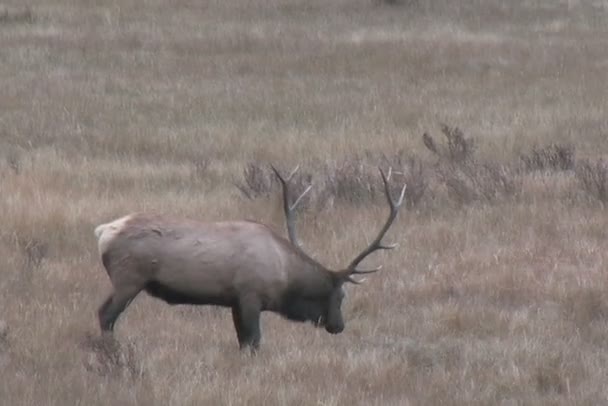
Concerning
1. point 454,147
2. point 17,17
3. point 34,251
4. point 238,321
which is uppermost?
point 238,321

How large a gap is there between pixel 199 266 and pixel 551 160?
289 inches

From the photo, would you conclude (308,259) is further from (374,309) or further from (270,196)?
(270,196)

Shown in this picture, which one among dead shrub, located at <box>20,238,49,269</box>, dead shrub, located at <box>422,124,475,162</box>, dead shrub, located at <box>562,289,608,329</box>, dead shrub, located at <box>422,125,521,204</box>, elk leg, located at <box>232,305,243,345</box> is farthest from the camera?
dead shrub, located at <box>422,124,475,162</box>

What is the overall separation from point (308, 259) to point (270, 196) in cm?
456

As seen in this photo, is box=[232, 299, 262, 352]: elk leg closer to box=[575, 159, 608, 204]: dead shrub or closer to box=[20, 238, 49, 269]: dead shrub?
box=[20, 238, 49, 269]: dead shrub

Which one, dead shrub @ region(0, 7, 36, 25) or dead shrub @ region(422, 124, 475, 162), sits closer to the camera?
dead shrub @ region(422, 124, 475, 162)

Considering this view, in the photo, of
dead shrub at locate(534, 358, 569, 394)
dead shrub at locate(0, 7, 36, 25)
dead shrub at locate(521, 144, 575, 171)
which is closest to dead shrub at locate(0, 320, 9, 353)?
dead shrub at locate(534, 358, 569, 394)

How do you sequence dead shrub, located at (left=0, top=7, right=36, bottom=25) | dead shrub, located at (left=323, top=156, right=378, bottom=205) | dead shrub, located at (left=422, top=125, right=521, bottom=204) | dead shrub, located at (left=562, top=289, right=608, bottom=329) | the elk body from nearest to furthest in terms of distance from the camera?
the elk body → dead shrub, located at (left=562, top=289, right=608, bottom=329) → dead shrub, located at (left=422, top=125, right=521, bottom=204) → dead shrub, located at (left=323, top=156, right=378, bottom=205) → dead shrub, located at (left=0, top=7, right=36, bottom=25)

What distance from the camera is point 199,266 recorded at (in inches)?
287

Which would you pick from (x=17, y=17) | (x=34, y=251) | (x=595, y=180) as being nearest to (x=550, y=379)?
(x=34, y=251)

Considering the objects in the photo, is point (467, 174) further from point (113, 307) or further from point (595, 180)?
point (113, 307)

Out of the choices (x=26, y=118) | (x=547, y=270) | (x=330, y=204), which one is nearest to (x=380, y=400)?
(x=547, y=270)

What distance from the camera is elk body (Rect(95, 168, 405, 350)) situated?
23.9 ft

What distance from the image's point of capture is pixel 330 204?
12.0 metres
